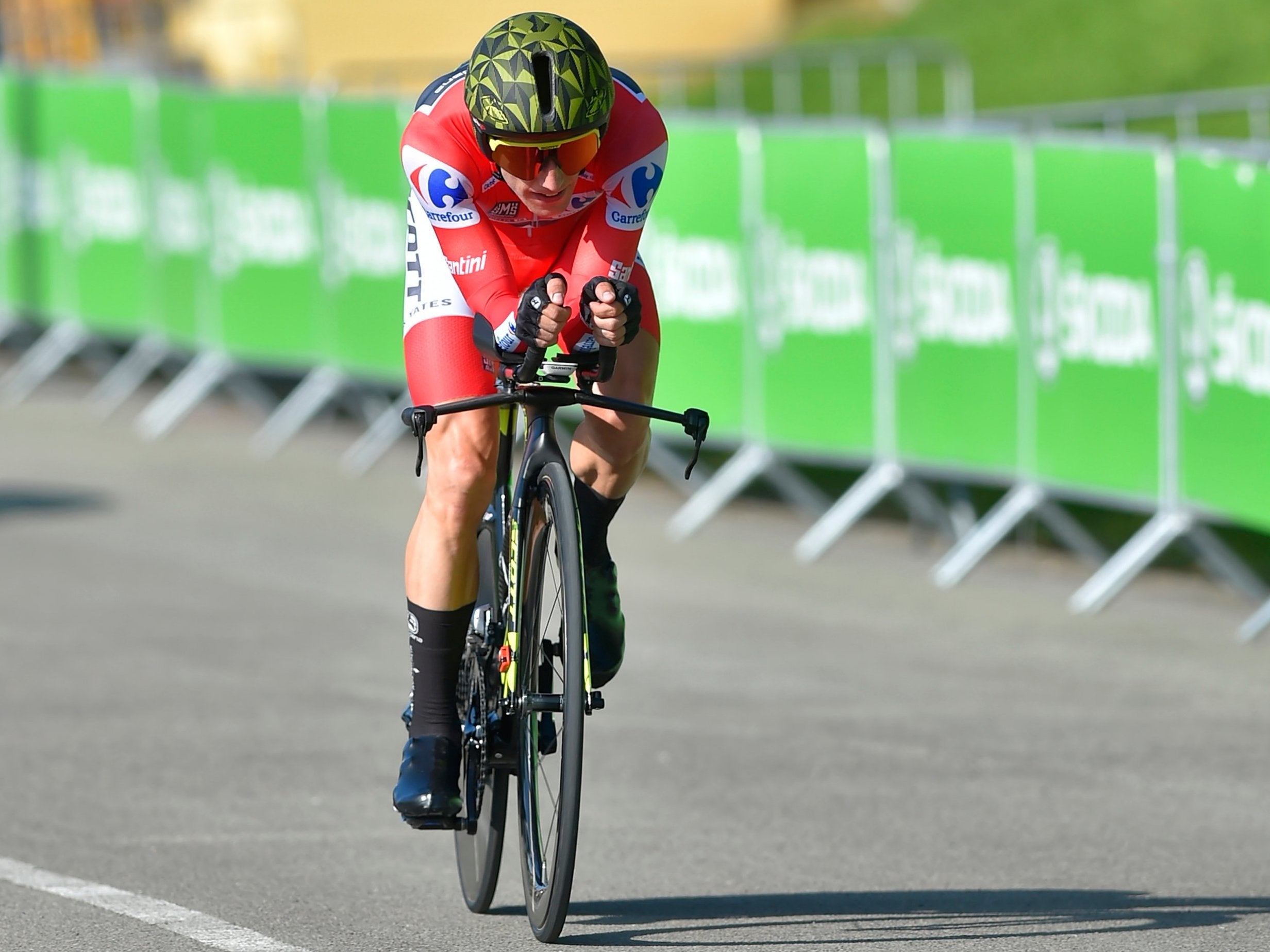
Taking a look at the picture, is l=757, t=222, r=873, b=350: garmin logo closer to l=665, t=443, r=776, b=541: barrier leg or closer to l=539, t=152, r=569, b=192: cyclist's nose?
l=665, t=443, r=776, b=541: barrier leg

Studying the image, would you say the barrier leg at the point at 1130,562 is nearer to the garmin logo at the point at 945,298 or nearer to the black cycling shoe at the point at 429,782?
the garmin logo at the point at 945,298

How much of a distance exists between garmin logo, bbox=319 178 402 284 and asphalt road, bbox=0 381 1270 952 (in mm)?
1866

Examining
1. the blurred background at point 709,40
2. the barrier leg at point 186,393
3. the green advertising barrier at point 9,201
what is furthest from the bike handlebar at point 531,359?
the blurred background at point 709,40

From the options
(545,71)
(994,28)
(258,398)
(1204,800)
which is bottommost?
(1204,800)

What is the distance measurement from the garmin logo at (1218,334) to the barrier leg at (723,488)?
112 inches

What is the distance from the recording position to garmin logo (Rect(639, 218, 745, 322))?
40.4 feet

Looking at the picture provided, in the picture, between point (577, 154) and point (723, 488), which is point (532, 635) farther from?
point (723, 488)

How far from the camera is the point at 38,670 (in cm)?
927

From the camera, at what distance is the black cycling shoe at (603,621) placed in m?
5.62

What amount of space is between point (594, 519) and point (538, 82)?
1073 millimetres

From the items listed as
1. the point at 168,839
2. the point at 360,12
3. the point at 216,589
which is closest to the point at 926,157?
the point at 216,589

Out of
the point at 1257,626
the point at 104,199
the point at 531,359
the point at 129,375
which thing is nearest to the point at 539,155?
the point at 531,359

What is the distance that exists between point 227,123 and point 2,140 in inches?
116

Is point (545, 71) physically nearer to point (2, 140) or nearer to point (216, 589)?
point (216, 589)
